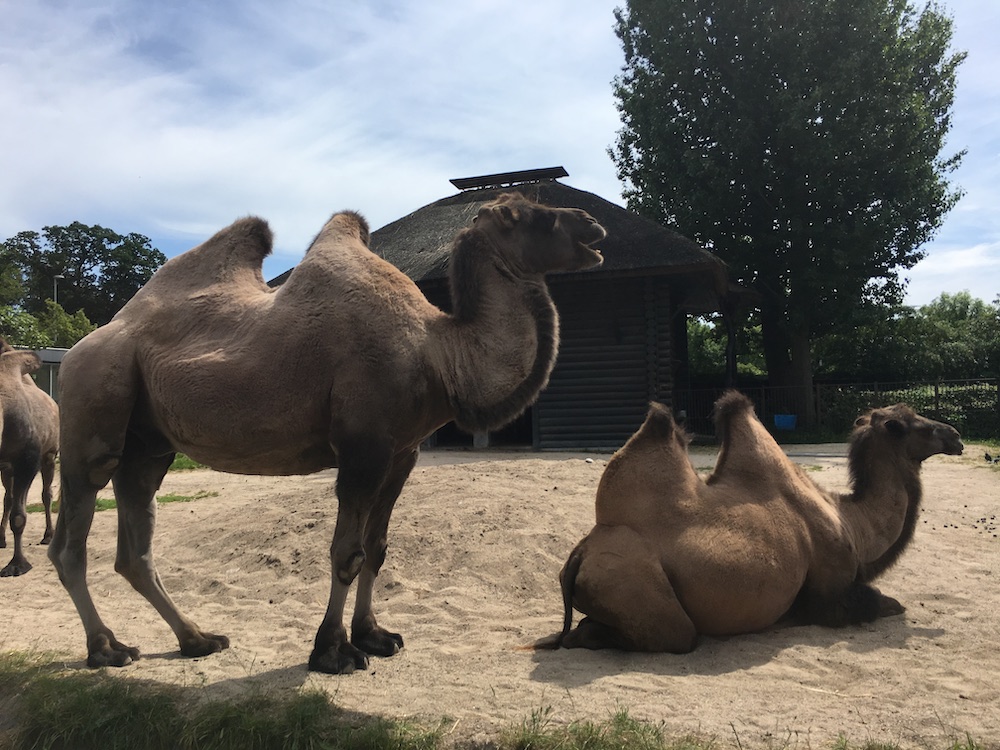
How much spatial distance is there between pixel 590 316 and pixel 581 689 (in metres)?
14.7

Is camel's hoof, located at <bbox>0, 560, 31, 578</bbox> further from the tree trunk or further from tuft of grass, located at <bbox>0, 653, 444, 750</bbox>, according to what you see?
the tree trunk

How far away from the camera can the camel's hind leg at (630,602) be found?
14.0ft

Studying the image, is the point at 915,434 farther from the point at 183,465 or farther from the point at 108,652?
the point at 183,465

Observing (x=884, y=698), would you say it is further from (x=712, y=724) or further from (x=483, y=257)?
(x=483, y=257)

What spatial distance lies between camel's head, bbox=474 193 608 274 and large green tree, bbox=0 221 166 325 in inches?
2201

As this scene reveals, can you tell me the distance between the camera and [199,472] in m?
15.8

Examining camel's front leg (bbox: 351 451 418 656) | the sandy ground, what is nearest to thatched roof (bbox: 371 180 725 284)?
the sandy ground

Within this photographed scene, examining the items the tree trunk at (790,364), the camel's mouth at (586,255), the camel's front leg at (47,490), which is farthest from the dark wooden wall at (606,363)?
the camel's mouth at (586,255)

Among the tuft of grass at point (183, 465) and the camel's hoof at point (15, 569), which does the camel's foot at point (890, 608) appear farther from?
the tuft of grass at point (183, 465)

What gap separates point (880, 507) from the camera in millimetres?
5312

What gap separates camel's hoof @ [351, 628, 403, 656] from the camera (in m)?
4.62

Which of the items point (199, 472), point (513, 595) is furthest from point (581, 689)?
point (199, 472)

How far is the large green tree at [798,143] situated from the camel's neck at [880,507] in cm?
1723

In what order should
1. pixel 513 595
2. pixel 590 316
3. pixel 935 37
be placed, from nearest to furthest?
pixel 513 595, pixel 590 316, pixel 935 37
